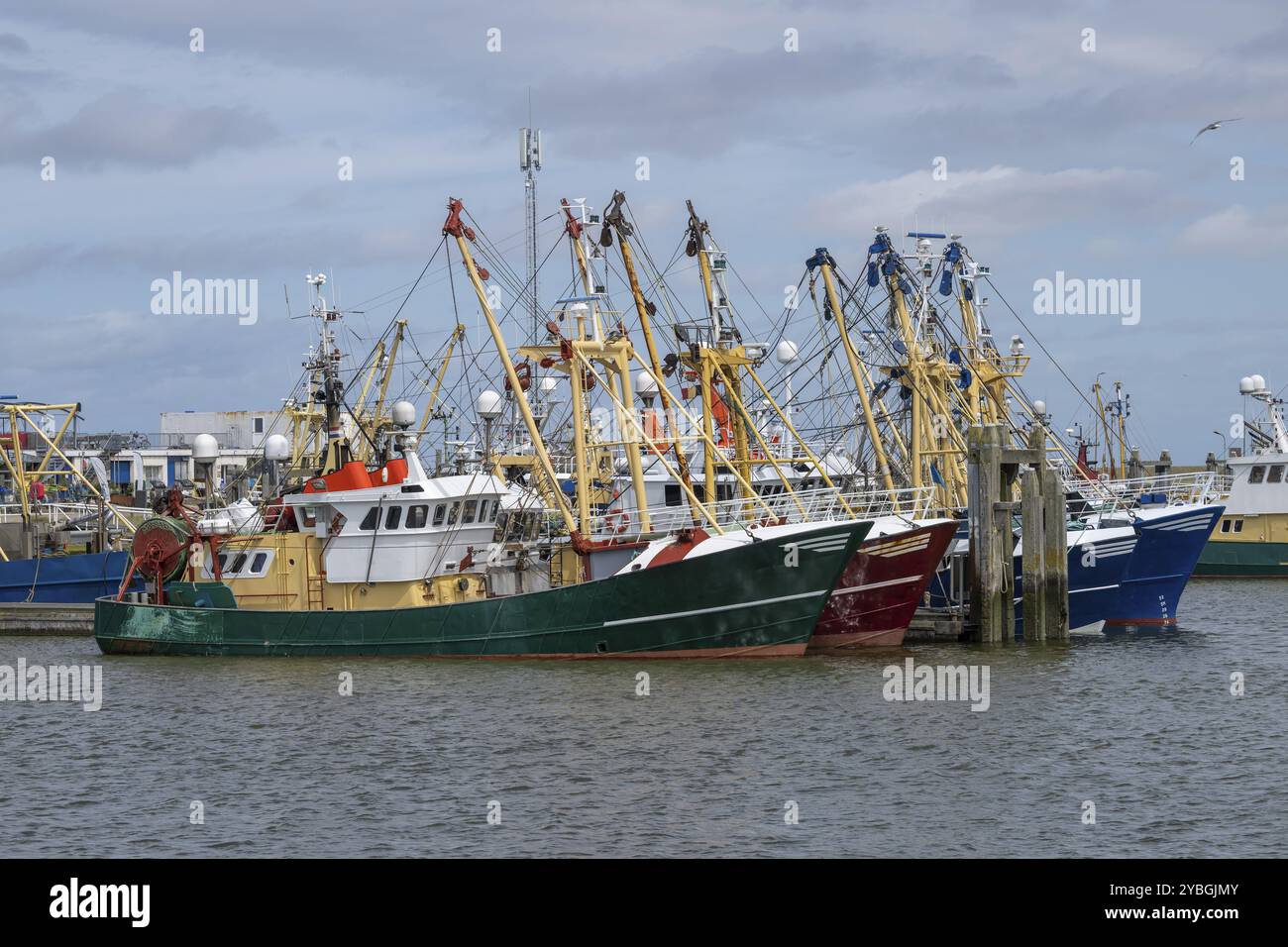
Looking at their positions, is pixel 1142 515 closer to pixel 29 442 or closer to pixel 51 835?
pixel 51 835

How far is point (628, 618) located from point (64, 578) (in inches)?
855

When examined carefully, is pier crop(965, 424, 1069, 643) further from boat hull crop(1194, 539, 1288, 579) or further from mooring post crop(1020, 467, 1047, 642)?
boat hull crop(1194, 539, 1288, 579)

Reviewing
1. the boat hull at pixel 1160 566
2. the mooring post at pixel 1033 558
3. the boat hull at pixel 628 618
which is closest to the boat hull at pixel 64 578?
the boat hull at pixel 628 618

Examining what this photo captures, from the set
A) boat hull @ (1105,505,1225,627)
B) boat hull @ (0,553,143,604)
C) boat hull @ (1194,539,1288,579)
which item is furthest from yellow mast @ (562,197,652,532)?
boat hull @ (1194,539,1288,579)

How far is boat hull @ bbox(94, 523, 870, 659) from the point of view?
32.9m

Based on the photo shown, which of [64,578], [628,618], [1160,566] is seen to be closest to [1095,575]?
[1160,566]

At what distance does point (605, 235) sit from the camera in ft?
128

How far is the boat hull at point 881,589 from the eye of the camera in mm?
34969

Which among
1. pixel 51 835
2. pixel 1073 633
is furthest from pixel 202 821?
pixel 1073 633

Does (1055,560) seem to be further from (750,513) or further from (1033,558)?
(750,513)

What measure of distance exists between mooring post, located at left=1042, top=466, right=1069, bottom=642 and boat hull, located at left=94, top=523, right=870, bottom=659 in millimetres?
6814

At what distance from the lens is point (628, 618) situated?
3341cm

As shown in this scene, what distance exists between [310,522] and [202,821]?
15.0m

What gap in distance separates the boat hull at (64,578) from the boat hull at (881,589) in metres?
22.2
